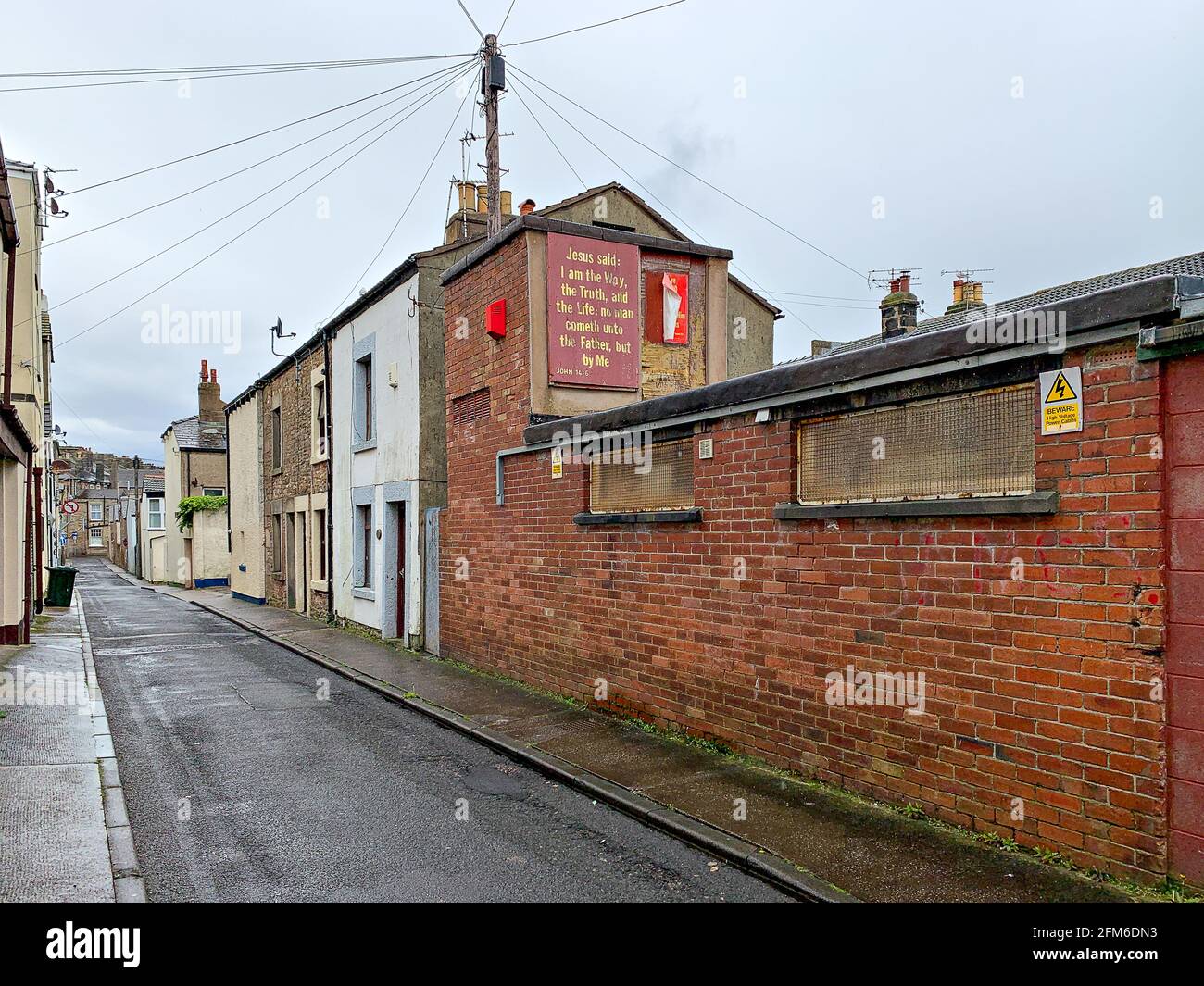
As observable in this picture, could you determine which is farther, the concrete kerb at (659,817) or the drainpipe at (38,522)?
the drainpipe at (38,522)

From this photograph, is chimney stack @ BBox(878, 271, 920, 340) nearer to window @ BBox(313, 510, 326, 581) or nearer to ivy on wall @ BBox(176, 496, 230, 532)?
window @ BBox(313, 510, 326, 581)

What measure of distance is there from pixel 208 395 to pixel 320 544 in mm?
22797

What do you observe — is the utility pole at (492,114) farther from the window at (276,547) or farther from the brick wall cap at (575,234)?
the window at (276,547)

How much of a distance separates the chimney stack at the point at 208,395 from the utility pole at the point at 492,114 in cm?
2893

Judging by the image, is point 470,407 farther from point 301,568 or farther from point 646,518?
point 301,568

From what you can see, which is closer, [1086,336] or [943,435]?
[1086,336]

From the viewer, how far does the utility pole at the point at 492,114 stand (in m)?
15.2

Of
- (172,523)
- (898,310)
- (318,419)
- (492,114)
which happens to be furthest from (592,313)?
(172,523)

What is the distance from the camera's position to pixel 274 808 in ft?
21.3

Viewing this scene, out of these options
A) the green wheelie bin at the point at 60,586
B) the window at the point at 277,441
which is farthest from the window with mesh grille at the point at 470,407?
the green wheelie bin at the point at 60,586

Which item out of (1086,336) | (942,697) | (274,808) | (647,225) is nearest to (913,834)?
(942,697)

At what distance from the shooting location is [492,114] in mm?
Answer: 15469
